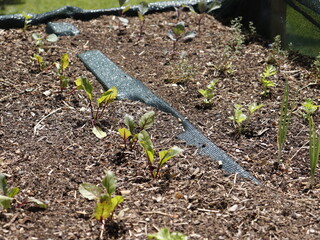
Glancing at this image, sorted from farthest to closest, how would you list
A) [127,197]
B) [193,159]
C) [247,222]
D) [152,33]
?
[152,33] < [193,159] < [127,197] < [247,222]

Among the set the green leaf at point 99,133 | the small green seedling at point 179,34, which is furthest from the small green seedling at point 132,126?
the small green seedling at point 179,34

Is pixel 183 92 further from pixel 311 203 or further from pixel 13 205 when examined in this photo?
pixel 13 205

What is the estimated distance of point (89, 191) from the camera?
82.4 inches

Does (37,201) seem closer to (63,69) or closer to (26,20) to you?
(63,69)

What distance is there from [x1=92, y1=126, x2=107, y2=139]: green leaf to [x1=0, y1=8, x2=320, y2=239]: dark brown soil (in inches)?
1.0

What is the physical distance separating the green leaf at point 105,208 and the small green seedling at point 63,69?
1.31m

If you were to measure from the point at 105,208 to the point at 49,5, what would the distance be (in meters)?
3.58

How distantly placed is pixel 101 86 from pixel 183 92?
0.56 meters

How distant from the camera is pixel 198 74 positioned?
11.7 feet

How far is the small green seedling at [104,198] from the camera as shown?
6.33ft

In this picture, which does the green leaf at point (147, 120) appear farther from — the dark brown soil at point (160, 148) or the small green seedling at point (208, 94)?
the small green seedling at point (208, 94)

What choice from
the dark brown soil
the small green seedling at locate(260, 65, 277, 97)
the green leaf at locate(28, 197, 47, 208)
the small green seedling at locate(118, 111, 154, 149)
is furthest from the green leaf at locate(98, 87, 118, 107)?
the small green seedling at locate(260, 65, 277, 97)

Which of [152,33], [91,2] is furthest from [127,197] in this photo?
[91,2]

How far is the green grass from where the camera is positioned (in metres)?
4.91
